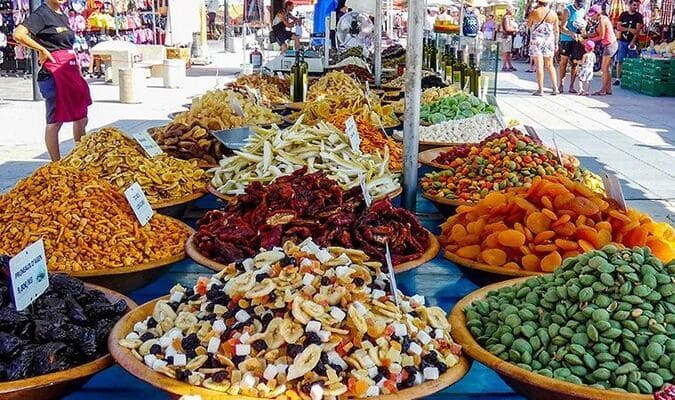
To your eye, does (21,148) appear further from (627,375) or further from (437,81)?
(627,375)

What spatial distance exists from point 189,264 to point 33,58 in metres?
8.53

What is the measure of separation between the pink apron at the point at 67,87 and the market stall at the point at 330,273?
2274mm

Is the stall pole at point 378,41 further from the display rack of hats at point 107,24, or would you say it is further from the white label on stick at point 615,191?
the display rack of hats at point 107,24

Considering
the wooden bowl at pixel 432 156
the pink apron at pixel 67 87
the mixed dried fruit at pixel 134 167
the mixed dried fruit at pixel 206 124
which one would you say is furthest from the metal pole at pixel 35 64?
the wooden bowl at pixel 432 156

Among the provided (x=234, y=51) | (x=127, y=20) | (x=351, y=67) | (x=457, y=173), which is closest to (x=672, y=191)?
(x=351, y=67)

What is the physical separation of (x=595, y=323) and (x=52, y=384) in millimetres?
1060

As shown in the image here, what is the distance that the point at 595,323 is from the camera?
1519 millimetres

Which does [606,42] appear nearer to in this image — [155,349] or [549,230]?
[549,230]

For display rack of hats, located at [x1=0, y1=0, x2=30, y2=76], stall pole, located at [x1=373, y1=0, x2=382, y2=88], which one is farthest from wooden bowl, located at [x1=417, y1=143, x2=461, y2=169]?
display rack of hats, located at [x1=0, y1=0, x2=30, y2=76]

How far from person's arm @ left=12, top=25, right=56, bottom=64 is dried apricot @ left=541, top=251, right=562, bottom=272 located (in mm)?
4141

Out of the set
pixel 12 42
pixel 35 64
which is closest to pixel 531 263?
pixel 35 64

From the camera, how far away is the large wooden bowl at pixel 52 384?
1372 millimetres

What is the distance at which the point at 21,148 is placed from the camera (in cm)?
682

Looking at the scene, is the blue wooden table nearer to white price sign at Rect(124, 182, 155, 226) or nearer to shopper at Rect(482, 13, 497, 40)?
white price sign at Rect(124, 182, 155, 226)
